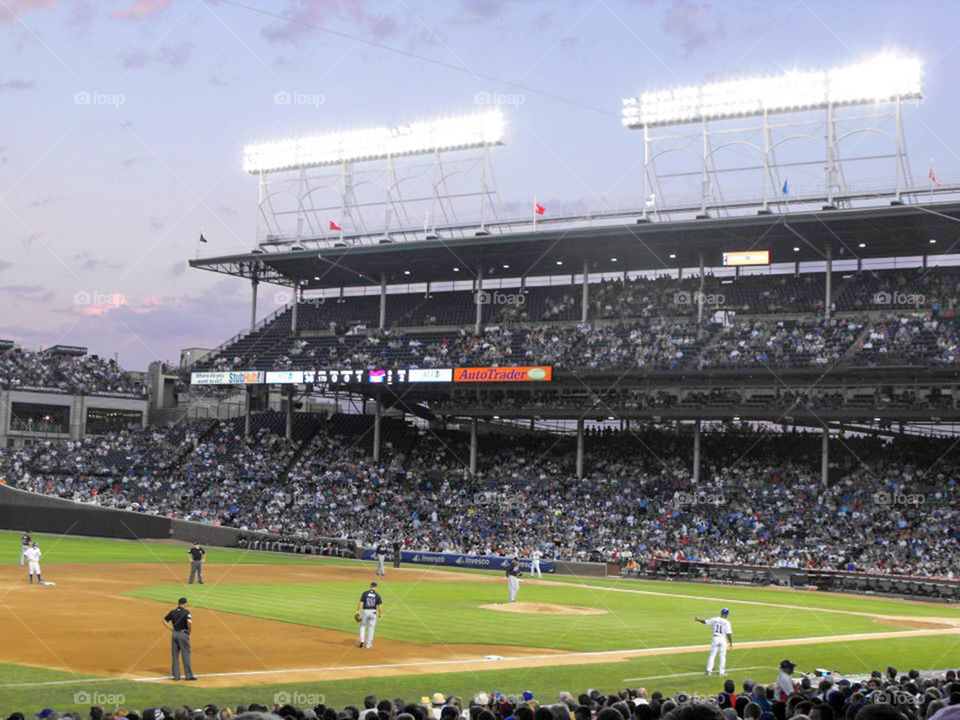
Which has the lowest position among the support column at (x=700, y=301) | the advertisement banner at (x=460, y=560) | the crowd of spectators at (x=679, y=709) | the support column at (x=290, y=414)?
the advertisement banner at (x=460, y=560)

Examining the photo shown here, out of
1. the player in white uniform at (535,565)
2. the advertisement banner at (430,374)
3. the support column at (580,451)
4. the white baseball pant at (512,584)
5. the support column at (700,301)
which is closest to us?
the white baseball pant at (512,584)

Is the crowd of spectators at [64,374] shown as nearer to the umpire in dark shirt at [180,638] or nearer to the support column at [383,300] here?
the support column at [383,300]

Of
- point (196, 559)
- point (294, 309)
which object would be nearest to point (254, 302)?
point (294, 309)

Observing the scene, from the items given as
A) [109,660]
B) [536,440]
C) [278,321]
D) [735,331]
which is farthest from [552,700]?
[278,321]

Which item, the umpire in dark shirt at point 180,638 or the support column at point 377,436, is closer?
the umpire in dark shirt at point 180,638

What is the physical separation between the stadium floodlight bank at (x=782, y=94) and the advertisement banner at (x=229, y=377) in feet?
97.1

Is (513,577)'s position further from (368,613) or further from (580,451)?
(580,451)

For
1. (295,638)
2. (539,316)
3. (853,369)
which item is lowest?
(295,638)

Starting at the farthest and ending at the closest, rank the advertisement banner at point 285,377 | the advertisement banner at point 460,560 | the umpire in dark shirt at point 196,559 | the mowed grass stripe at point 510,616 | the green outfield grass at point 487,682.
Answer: the advertisement banner at point 285,377
the advertisement banner at point 460,560
the umpire in dark shirt at point 196,559
the mowed grass stripe at point 510,616
the green outfield grass at point 487,682

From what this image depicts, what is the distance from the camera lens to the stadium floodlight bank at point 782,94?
5500cm

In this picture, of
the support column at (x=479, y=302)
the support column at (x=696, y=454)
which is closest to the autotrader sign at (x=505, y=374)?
the support column at (x=479, y=302)

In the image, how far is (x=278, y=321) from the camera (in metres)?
79.2

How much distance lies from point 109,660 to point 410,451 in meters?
49.3

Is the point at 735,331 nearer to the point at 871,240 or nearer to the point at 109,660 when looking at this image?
the point at 871,240
